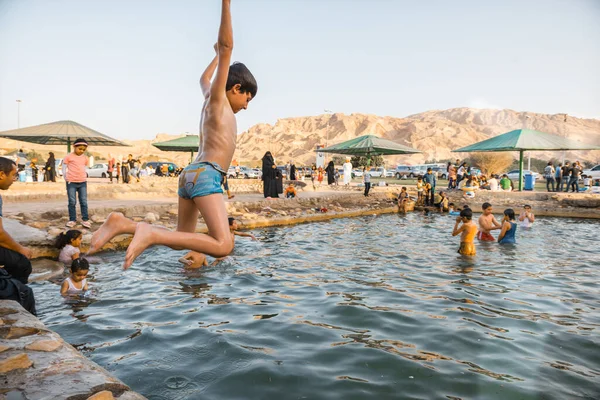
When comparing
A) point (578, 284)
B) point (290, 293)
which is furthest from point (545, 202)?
point (290, 293)

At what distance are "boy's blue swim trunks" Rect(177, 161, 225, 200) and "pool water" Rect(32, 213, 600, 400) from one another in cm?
155

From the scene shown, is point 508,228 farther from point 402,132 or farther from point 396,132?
point 396,132

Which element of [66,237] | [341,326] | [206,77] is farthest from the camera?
[66,237]

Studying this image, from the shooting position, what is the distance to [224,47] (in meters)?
3.18

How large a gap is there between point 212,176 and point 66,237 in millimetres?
5593

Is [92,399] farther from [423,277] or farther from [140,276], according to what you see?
[423,277]

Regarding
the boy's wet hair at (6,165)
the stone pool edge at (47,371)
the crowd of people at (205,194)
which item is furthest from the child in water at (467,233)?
the boy's wet hair at (6,165)

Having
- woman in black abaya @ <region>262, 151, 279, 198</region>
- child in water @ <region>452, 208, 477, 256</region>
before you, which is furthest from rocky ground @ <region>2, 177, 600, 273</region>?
child in water @ <region>452, 208, 477, 256</region>

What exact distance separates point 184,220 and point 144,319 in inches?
77.8

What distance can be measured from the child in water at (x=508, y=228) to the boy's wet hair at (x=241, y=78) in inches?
352

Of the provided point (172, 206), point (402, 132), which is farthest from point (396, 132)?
point (172, 206)

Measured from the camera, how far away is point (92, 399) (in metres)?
2.23

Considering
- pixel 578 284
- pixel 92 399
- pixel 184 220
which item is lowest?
pixel 578 284

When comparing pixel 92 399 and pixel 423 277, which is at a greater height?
pixel 92 399
